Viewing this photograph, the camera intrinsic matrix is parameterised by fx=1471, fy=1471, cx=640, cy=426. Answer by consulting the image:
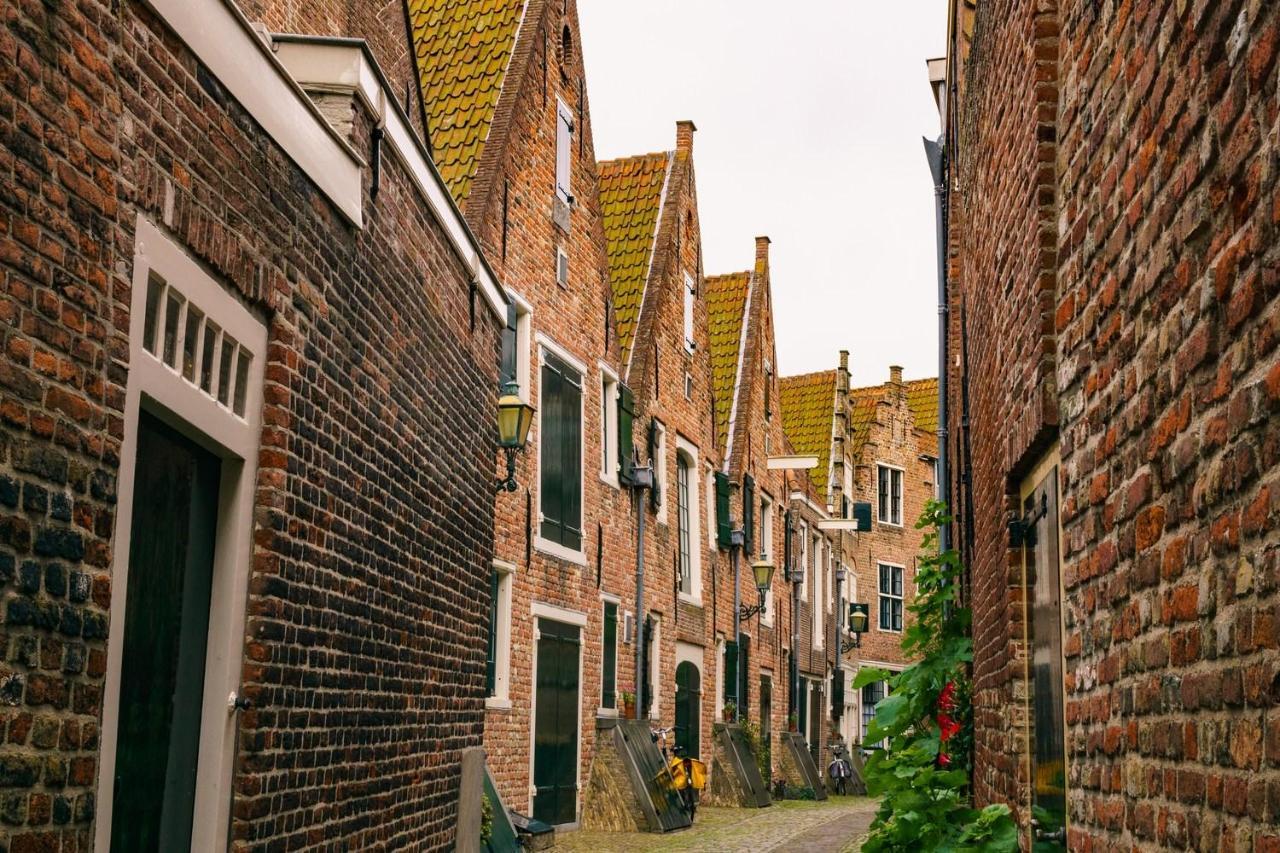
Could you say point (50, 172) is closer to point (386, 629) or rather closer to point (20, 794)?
point (20, 794)

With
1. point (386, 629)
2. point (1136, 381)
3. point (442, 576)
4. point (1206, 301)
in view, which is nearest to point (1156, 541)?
point (1136, 381)

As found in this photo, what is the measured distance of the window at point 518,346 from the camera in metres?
13.9

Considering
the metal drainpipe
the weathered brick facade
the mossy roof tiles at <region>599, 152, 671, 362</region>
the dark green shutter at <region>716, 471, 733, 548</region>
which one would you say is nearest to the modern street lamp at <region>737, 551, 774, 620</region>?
the dark green shutter at <region>716, 471, 733, 548</region>

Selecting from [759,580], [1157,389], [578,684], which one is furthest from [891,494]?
[1157,389]

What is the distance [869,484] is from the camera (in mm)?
35938

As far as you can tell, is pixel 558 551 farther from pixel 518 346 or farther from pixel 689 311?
pixel 689 311

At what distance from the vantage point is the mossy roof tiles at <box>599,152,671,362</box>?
19422 millimetres

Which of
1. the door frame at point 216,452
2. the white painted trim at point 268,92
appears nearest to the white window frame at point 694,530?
the white painted trim at point 268,92

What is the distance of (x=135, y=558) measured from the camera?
171 inches

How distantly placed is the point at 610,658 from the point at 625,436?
2.64 meters

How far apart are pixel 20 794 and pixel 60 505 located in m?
0.65

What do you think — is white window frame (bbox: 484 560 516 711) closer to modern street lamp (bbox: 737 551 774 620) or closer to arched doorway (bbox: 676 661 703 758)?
arched doorway (bbox: 676 661 703 758)

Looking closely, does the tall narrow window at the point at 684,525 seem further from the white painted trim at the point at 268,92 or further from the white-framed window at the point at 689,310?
the white painted trim at the point at 268,92

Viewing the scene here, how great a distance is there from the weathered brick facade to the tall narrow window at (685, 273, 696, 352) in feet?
52.9
